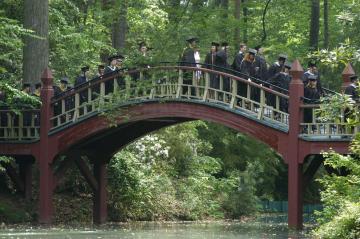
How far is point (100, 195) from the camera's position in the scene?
30.8 m

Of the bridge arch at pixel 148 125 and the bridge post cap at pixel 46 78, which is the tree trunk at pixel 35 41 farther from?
the bridge arch at pixel 148 125

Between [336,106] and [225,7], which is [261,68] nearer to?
[336,106]

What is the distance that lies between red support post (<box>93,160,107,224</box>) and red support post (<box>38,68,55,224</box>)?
5.63 ft

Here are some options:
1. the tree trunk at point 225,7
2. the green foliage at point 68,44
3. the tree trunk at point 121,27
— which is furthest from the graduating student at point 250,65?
the tree trunk at point 225,7

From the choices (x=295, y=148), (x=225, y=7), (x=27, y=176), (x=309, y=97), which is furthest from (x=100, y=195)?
(x=225, y=7)

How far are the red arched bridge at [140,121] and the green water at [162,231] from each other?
1410 mm

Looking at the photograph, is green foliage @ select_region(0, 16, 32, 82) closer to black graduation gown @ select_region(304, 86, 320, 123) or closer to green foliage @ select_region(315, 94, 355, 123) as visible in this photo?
black graduation gown @ select_region(304, 86, 320, 123)

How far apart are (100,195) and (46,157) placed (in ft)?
7.48

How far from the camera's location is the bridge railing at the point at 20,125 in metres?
29.5

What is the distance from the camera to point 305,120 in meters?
25.4

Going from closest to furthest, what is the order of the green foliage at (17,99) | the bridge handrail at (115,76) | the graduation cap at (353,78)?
the bridge handrail at (115,76), the graduation cap at (353,78), the green foliage at (17,99)

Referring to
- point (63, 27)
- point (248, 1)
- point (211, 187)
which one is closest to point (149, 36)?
point (63, 27)

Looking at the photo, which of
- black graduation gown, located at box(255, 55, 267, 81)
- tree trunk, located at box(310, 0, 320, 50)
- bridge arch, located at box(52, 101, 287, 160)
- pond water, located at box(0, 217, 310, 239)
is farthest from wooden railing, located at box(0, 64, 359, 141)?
tree trunk, located at box(310, 0, 320, 50)

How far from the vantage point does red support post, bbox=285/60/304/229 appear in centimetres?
2484
